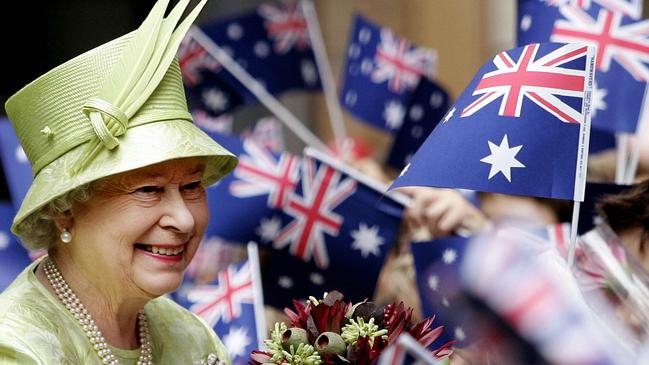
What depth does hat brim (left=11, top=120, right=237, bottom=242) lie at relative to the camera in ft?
9.34

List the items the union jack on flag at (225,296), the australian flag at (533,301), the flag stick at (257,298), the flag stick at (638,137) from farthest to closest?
the union jack on flag at (225,296), the flag stick at (257,298), the flag stick at (638,137), the australian flag at (533,301)

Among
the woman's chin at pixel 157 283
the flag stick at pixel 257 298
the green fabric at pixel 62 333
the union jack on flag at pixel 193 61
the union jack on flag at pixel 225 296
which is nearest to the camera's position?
the green fabric at pixel 62 333

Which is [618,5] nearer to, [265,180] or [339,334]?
[265,180]

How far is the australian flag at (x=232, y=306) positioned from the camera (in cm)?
451

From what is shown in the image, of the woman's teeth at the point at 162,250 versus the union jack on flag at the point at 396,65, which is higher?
the union jack on flag at the point at 396,65

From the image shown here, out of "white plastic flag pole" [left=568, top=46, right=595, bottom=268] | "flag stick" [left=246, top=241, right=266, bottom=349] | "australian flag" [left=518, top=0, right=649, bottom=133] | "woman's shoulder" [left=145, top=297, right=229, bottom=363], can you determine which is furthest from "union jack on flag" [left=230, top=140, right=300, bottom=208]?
"white plastic flag pole" [left=568, top=46, right=595, bottom=268]

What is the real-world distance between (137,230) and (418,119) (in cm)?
298

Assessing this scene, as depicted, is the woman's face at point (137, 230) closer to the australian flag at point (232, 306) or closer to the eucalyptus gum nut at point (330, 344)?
the eucalyptus gum nut at point (330, 344)

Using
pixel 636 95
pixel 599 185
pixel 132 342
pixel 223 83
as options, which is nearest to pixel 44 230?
pixel 132 342

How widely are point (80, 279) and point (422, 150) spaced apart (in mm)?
875

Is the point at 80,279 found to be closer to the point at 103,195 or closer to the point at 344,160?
the point at 103,195

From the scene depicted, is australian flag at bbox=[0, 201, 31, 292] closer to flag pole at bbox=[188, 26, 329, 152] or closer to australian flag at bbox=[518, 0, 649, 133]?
flag pole at bbox=[188, 26, 329, 152]

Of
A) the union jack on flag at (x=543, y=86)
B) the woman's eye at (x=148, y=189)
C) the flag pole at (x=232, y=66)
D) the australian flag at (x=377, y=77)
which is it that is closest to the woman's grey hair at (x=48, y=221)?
the woman's eye at (x=148, y=189)

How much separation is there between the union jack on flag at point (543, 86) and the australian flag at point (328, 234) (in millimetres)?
1585
